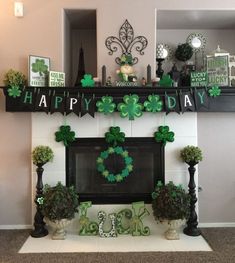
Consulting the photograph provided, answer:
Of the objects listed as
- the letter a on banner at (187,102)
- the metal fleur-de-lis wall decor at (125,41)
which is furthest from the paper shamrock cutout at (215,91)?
the metal fleur-de-lis wall decor at (125,41)

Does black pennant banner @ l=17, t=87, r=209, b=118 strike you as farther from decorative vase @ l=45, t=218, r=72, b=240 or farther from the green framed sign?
decorative vase @ l=45, t=218, r=72, b=240

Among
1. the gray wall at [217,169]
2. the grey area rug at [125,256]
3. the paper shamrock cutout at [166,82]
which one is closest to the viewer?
the grey area rug at [125,256]

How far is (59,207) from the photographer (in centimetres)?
270

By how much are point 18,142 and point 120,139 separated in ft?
3.10

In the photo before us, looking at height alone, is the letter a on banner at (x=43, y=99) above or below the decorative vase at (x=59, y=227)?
above

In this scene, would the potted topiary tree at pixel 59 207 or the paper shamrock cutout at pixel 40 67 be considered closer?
the potted topiary tree at pixel 59 207

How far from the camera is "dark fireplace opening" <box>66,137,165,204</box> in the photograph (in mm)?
3053

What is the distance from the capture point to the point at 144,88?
290 centimetres

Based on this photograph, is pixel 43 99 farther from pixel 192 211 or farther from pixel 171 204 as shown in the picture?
pixel 192 211

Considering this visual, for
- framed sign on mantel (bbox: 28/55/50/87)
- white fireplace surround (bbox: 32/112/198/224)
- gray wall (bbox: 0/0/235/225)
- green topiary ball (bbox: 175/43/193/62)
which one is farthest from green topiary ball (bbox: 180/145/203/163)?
framed sign on mantel (bbox: 28/55/50/87)

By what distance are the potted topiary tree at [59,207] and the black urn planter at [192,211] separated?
1005 mm

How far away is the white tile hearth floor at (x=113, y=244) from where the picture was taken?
2.62 m

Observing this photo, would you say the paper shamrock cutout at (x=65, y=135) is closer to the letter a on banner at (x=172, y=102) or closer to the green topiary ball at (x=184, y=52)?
the letter a on banner at (x=172, y=102)

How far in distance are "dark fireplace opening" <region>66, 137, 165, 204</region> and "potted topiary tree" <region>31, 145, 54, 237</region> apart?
0.23 metres
